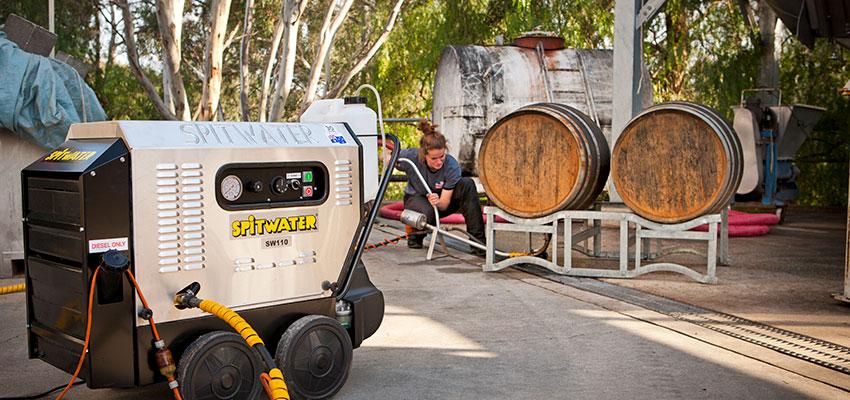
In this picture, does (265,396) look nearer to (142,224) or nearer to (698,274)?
(142,224)

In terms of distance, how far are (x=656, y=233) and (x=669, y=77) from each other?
1144 cm

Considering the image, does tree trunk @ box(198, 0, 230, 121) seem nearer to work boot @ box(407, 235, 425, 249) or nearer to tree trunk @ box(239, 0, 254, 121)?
tree trunk @ box(239, 0, 254, 121)

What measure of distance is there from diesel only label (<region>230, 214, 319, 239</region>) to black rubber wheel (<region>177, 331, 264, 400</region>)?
0.39 metres

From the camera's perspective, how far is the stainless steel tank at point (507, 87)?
1212 centimetres

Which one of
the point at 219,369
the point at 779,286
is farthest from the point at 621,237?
the point at 219,369

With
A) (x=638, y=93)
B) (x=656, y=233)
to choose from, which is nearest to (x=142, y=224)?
(x=656, y=233)

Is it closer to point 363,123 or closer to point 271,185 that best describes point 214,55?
point 363,123

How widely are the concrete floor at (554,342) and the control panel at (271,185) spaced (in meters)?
0.87

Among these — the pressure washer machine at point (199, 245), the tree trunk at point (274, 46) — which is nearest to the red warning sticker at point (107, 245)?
the pressure washer machine at point (199, 245)

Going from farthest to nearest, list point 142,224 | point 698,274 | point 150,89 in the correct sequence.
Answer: point 150,89 < point 698,274 < point 142,224

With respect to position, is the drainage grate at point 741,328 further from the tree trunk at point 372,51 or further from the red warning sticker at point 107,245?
the tree trunk at point 372,51

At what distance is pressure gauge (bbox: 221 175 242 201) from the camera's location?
11.5ft

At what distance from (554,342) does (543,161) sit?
255 centimetres

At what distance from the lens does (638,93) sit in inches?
340
